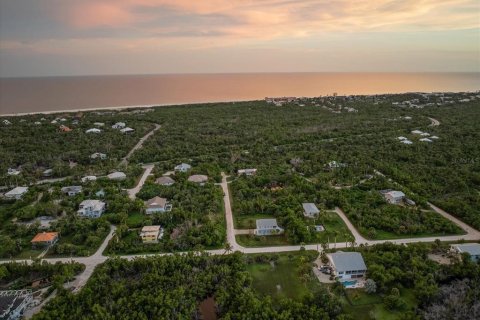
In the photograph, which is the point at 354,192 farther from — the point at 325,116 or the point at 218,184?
the point at 325,116

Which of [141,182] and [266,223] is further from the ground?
[141,182]

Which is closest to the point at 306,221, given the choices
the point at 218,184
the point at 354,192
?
the point at 354,192

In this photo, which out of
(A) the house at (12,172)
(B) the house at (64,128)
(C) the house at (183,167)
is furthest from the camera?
(B) the house at (64,128)

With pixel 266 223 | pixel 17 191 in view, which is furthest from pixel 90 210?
pixel 266 223

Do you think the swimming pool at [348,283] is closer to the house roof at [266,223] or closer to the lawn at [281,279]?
the lawn at [281,279]

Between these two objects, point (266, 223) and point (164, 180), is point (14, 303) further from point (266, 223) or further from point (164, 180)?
point (164, 180)

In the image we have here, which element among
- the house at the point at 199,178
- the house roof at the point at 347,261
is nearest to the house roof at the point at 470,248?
the house roof at the point at 347,261

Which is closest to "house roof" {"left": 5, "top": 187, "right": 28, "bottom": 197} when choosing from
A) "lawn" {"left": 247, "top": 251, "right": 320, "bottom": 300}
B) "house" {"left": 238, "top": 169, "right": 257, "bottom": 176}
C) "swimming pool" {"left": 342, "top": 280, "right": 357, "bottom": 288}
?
"house" {"left": 238, "top": 169, "right": 257, "bottom": 176}
